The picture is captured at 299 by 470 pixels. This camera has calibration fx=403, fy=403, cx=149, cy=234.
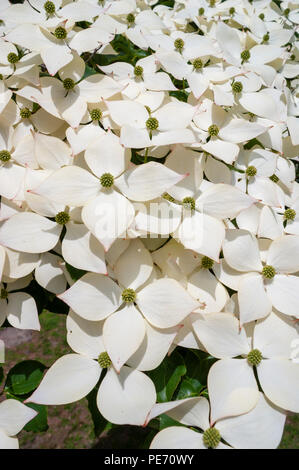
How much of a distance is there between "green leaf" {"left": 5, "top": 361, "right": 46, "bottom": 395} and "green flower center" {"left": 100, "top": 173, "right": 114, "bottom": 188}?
0.32m

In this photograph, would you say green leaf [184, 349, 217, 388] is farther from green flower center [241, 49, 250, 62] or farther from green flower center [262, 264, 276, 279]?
green flower center [241, 49, 250, 62]

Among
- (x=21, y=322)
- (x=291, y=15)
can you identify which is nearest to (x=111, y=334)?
(x=21, y=322)

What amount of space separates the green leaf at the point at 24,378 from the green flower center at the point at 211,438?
0.28 meters

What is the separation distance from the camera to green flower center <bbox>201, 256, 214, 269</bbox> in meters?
0.60

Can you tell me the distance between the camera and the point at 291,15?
1079 millimetres

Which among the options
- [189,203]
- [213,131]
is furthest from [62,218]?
[213,131]

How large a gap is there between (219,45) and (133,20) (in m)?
0.20

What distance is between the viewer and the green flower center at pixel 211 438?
1.67ft

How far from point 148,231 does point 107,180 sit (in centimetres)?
11

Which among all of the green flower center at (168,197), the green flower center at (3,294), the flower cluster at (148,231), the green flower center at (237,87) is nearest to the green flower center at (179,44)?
the flower cluster at (148,231)

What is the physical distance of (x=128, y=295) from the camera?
1.84ft

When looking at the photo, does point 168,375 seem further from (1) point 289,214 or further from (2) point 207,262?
(1) point 289,214

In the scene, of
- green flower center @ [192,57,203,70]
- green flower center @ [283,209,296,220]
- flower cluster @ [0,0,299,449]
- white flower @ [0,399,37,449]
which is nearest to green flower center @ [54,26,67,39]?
flower cluster @ [0,0,299,449]
